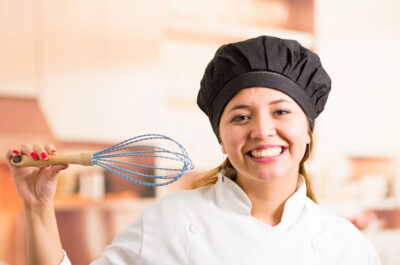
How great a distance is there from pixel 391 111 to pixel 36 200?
9.82 feet

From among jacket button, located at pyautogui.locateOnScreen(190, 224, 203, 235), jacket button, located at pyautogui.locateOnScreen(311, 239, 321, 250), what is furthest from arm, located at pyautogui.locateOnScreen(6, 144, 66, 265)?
jacket button, located at pyautogui.locateOnScreen(311, 239, 321, 250)

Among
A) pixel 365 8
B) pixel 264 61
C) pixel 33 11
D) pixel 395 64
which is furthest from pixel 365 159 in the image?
pixel 264 61

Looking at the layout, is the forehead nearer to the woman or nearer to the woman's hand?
the woman

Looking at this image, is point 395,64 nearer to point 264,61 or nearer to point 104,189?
point 104,189

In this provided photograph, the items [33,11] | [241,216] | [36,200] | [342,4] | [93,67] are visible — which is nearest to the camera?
[36,200]

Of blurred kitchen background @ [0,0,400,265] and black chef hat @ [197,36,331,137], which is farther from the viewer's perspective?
blurred kitchen background @ [0,0,400,265]

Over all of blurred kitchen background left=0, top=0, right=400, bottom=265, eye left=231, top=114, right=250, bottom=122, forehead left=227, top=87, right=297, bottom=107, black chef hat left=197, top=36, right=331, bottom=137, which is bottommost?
blurred kitchen background left=0, top=0, right=400, bottom=265

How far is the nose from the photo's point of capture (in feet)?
3.65

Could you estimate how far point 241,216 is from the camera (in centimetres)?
122

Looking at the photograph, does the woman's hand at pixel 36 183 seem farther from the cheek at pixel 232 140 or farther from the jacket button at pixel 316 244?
the jacket button at pixel 316 244

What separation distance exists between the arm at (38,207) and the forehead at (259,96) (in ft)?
1.46

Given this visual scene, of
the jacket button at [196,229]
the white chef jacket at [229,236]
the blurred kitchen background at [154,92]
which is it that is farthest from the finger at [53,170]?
the blurred kitchen background at [154,92]

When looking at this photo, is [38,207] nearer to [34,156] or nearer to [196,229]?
[34,156]

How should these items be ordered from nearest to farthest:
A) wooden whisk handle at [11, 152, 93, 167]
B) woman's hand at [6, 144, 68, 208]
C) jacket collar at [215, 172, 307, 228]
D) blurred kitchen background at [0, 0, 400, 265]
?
wooden whisk handle at [11, 152, 93, 167], woman's hand at [6, 144, 68, 208], jacket collar at [215, 172, 307, 228], blurred kitchen background at [0, 0, 400, 265]
